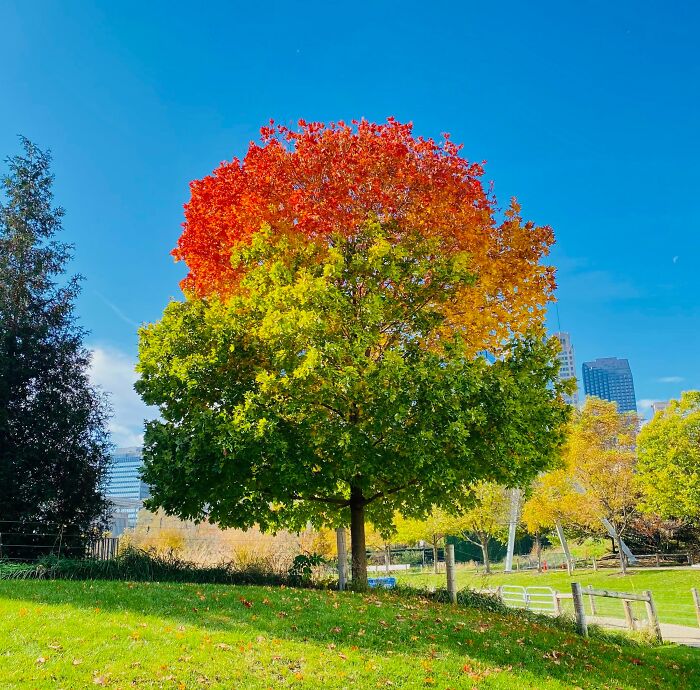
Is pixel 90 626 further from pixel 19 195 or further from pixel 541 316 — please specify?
pixel 19 195

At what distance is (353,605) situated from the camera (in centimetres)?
1120

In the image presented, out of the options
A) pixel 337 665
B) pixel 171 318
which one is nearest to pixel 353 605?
pixel 337 665

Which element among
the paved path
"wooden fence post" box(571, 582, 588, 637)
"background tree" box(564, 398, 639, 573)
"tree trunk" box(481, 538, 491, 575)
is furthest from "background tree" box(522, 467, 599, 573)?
"wooden fence post" box(571, 582, 588, 637)

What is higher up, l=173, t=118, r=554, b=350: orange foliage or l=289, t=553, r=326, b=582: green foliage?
l=173, t=118, r=554, b=350: orange foliage

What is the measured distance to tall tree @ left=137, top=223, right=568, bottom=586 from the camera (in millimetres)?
11898

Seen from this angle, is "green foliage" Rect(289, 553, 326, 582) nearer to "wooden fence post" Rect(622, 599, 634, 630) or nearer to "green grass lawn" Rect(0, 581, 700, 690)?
"green grass lawn" Rect(0, 581, 700, 690)

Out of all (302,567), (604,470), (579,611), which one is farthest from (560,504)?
(302,567)

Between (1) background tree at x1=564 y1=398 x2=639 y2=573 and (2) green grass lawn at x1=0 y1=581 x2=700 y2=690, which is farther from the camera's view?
(1) background tree at x1=564 y1=398 x2=639 y2=573

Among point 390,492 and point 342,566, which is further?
point 390,492

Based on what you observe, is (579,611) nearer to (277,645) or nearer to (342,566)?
(342,566)

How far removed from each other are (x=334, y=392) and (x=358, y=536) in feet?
14.7

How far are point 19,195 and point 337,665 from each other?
18.5 meters

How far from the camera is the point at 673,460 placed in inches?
1272

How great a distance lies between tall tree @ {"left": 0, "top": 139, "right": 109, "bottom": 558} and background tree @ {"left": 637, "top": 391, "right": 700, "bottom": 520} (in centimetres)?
2792
